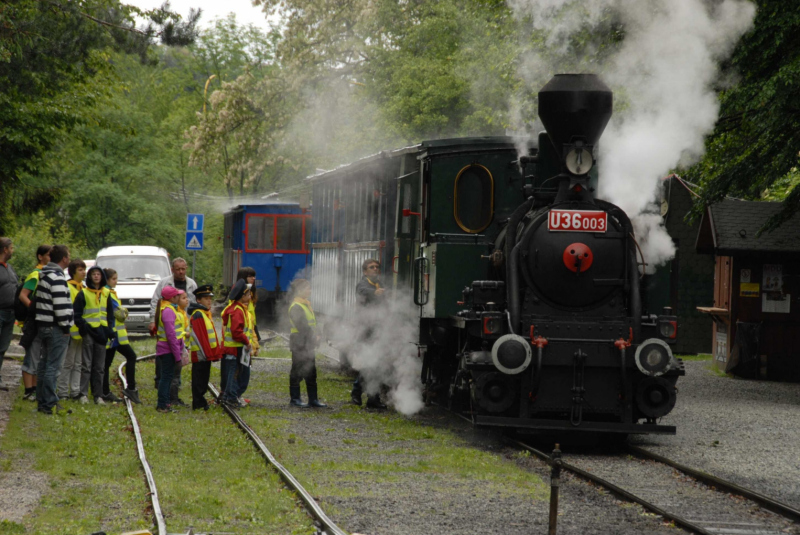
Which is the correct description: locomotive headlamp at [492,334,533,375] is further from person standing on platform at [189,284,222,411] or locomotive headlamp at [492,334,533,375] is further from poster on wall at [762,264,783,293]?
poster on wall at [762,264,783,293]

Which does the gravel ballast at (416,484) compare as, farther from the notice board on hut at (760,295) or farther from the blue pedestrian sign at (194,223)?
the blue pedestrian sign at (194,223)

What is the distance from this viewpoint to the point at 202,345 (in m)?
11.3

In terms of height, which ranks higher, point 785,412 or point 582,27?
point 582,27

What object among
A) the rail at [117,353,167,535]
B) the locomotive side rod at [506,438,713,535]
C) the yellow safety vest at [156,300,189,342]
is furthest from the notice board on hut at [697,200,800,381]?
the rail at [117,353,167,535]

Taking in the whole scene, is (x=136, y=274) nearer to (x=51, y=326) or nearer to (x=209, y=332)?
(x=209, y=332)

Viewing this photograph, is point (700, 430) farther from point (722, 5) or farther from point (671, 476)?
point (722, 5)

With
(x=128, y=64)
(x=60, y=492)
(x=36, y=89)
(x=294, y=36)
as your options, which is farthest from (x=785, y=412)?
(x=128, y=64)

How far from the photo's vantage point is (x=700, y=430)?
36.3 ft

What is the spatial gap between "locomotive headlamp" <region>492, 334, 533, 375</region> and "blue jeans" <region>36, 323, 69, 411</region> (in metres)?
4.75

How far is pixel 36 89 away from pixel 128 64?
2809cm

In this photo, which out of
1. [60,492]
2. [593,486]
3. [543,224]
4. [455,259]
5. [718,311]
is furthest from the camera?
[718,311]

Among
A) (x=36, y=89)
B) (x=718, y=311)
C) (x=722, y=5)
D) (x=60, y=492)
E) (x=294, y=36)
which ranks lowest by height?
(x=60, y=492)

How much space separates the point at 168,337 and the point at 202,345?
39 cm

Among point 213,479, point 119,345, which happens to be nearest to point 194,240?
point 119,345
